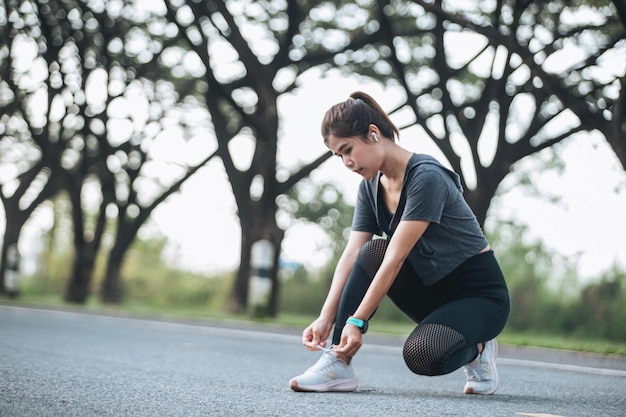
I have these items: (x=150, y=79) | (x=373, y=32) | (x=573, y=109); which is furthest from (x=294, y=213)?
(x=573, y=109)

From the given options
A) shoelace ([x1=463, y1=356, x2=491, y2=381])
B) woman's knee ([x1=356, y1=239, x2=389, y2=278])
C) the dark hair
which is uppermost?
the dark hair

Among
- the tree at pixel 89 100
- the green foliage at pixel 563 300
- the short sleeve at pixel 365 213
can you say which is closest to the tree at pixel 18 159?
the tree at pixel 89 100

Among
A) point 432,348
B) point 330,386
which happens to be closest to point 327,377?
point 330,386

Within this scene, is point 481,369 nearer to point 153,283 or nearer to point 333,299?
point 333,299

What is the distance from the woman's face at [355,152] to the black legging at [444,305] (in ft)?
1.40

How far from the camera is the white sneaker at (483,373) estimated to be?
4828 millimetres

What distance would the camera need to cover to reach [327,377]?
466 cm

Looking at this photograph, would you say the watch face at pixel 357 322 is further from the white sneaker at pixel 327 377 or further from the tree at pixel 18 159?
the tree at pixel 18 159

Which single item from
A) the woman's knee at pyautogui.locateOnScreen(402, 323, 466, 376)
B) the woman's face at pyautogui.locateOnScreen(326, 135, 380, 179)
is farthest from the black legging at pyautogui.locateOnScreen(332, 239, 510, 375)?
the woman's face at pyautogui.locateOnScreen(326, 135, 380, 179)

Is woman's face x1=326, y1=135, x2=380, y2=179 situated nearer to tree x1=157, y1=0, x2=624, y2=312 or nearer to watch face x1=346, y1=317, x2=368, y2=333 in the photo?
watch face x1=346, y1=317, x2=368, y2=333

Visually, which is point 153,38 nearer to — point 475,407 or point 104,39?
point 104,39

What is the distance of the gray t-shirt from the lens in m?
4.40

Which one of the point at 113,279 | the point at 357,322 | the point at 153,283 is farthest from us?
the point at 153,283

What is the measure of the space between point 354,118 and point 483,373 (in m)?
1.42
